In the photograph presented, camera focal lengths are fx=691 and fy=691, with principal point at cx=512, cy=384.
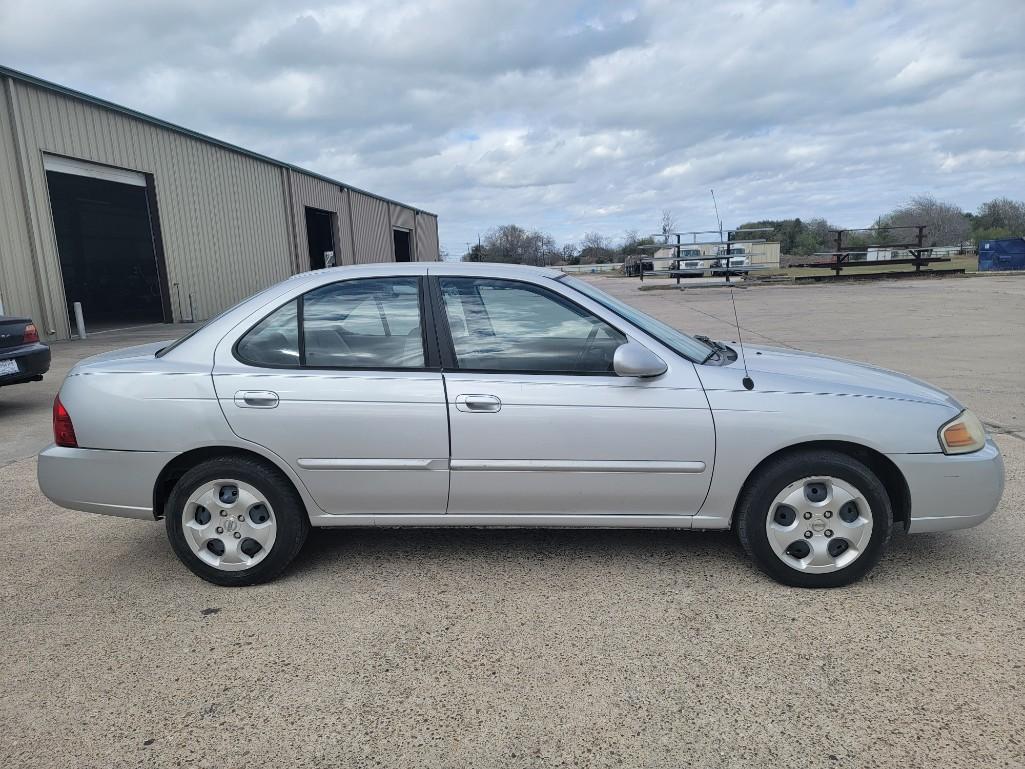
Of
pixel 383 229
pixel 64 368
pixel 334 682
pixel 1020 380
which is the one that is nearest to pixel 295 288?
pixel 334 682

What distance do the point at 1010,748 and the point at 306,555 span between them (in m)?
3.16

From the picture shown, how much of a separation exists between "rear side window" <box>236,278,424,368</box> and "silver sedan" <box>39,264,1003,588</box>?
0.03ft

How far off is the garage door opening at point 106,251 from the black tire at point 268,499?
20318 millimetres

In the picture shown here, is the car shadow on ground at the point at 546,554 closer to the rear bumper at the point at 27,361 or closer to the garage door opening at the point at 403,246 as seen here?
the rear bumper at the point at 27,361

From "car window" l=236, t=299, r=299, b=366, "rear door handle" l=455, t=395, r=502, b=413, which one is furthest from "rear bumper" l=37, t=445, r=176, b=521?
"rear door handle" l=455, t=395, r=502, b=413

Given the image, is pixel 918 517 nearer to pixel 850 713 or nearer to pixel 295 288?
pixel 850 713

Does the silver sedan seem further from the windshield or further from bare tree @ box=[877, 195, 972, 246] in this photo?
bare tree @ box=[877, 195, 972, 246]

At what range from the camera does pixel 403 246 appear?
149 feet

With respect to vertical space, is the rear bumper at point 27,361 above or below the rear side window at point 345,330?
below

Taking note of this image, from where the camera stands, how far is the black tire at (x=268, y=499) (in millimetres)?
3320

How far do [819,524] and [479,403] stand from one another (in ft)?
5.53

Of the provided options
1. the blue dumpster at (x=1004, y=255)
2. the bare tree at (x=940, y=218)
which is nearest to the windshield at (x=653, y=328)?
the blue dumpster at (x=1004, y=255)

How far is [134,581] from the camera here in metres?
3.54

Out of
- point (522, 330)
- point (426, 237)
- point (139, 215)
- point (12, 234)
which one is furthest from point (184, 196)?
point (426, 237)
